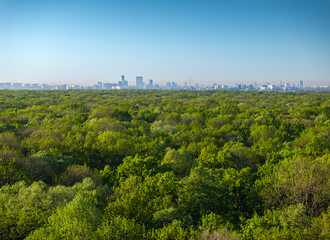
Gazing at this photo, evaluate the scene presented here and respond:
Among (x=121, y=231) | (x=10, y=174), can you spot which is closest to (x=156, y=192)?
(x=121, y=231)

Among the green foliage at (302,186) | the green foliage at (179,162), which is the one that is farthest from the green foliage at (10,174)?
the green foliage at (302,186)

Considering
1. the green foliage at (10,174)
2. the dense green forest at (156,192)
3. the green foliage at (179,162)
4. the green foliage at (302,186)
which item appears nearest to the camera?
the dense green forest at (156,192)

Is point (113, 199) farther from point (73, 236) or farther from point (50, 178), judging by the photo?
point (50, 178)

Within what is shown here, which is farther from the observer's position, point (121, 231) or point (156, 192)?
point (156, 192)

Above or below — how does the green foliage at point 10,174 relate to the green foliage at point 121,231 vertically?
above

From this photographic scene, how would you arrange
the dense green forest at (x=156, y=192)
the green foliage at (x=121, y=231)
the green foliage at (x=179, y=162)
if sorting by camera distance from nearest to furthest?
the green foliage at (x=121, y=231), the dense green forest at (x=156, y=192), the green foliage at (x=179, y=162)

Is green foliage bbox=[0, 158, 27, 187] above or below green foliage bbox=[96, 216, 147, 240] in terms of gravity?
above

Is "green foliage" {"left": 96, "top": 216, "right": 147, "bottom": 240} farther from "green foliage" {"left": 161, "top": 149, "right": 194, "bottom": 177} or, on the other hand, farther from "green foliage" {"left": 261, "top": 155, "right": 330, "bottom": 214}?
"green foliage" {"left": 161, "top": 149, "right": 194, "bottom": 177}

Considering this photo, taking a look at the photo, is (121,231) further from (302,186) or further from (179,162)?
(302,186)

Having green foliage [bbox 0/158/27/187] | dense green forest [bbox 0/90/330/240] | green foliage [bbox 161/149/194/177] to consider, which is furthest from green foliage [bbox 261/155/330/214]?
green foliage [bbox 0/158/27/187]

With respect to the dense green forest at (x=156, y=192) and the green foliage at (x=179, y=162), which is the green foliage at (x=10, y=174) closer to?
the dense green forest at (x=156, y=192)

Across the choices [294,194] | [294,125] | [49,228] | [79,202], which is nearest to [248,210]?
[294,194]
